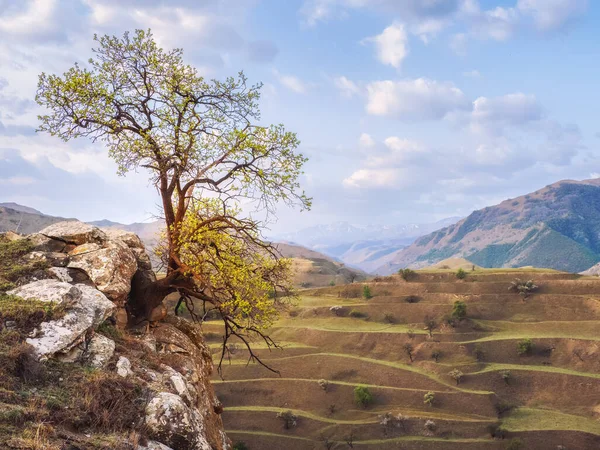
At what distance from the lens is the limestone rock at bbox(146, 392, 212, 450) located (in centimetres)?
826

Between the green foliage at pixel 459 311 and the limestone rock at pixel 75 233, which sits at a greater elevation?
the limestone rock at pixel 75 233

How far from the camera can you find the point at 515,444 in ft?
167

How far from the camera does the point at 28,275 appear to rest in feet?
36.8

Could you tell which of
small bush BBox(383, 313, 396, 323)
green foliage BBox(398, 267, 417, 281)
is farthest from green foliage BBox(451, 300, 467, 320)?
green foliage BBox(398, 267, 417, 281)

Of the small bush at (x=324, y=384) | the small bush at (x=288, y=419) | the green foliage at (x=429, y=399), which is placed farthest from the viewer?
the small bush at (x=324, y=384)

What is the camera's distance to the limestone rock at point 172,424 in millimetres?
8258

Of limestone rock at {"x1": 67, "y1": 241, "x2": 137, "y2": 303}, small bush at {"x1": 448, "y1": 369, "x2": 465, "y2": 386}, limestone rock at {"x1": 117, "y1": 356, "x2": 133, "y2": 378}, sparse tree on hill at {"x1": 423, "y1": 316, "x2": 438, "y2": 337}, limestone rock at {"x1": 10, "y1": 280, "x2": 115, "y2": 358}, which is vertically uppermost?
limestone rock at {"x1": 67, "y1": 241, "x2": 137, "y2": 303}

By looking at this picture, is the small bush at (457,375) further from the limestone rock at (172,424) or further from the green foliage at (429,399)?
the limestone rock at (172,424)

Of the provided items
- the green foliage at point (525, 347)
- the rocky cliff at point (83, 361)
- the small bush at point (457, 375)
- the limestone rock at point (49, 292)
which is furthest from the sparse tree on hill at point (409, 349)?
the limestone rock at point (49, 292)

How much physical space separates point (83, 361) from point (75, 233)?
19.4 ft

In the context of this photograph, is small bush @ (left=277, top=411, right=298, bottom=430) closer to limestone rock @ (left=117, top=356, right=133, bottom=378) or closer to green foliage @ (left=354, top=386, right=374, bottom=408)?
green foliage @ (left=354, top=386, right=374, bottom=408)

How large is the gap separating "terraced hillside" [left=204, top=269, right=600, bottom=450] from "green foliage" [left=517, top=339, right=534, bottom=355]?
1.07 feet

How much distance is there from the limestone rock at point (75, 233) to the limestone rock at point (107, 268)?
2.85ft

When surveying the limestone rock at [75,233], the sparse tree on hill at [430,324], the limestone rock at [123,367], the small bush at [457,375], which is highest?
the limestone rock at [75,233]
